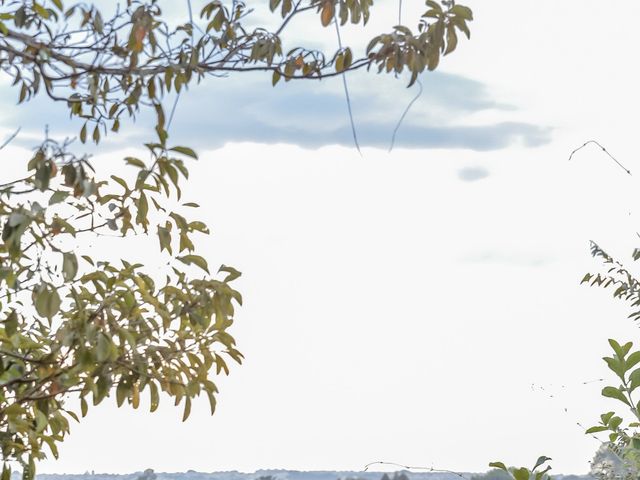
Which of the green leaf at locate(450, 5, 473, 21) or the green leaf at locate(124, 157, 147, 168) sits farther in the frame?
the green leaf at locate(450, 5, 473, 21)

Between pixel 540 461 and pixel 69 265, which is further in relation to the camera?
pixel 69 265

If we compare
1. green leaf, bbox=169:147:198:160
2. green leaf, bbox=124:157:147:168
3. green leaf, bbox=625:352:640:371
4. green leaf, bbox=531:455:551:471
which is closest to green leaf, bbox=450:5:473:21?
green leaf, bbox=169:147:198:160

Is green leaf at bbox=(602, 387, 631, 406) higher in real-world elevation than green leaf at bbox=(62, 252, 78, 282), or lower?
lower

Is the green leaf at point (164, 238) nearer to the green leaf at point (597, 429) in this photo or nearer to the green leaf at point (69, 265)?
the green leaf at point (69, 265)

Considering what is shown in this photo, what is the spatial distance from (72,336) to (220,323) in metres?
0.67

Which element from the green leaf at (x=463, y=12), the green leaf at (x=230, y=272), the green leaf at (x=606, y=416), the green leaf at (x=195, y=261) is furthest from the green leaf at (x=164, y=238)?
the green leaf at (x=606, y=416)

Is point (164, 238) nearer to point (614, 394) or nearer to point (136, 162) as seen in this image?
point (136, 162)

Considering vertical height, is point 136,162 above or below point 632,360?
above

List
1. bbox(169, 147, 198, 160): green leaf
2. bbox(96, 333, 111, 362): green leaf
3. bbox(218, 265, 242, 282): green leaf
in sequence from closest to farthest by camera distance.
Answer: bbox(96, 333, 111, 362): green leaf, bbox(169, 147, 198, 160): green leaf, bbox(218, 265, 242, 282): green leaf

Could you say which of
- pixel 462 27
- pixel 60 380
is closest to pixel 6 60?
pixel 60 380

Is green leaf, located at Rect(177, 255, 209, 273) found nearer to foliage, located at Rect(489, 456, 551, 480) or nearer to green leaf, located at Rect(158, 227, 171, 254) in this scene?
green leaf, located at Rect(158, 227, 171, 254)

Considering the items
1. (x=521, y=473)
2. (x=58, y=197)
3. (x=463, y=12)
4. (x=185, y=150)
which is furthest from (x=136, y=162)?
(x=521, y=473)

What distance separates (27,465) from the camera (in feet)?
15.0

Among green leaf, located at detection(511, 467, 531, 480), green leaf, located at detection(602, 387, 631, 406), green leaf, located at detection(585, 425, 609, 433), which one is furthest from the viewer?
green leaf, located at detection(585, 425, 609, 433)
